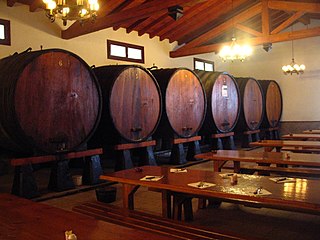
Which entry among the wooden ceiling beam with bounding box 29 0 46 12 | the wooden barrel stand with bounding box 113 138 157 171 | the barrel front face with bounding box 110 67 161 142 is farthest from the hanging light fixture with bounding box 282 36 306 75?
the wooden ceiling beam with bounding box 29 0 46 12

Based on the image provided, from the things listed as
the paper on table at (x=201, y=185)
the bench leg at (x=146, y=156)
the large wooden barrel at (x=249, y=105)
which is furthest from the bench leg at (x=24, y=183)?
the large wooden barrel at (x=249, y=105)

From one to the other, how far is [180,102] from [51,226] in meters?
4.66

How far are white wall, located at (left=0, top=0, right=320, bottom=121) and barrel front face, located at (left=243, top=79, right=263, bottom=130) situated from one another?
2125 millimetres


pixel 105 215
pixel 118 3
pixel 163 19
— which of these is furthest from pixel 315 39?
pixel 105 215

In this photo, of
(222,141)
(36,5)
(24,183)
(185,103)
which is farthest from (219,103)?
(24,183)

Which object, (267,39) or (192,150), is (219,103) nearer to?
(192,150)

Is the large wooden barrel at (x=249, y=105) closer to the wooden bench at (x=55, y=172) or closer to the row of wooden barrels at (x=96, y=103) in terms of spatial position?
the row of wooden barrels at (x=96, y=103)

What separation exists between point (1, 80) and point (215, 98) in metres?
4.29

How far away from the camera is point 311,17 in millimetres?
10344

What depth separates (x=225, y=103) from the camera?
742cm

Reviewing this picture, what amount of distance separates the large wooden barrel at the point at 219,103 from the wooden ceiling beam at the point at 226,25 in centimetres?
198

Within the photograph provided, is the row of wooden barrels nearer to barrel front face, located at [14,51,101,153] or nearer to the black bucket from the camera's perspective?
barrel front face, located at [14,51,101,153]

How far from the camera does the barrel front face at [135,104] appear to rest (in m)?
5.01

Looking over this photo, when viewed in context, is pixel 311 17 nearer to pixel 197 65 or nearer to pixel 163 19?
pixel 197 65
